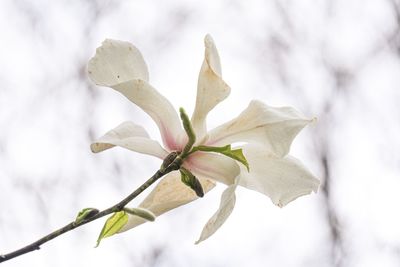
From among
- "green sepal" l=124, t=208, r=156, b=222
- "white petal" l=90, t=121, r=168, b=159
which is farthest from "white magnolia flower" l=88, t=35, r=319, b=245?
"green sepal" l=124, t=208, r=156, b=222

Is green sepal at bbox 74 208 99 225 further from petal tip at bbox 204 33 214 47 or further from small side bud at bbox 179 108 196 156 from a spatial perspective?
petal tip at bbox 204 33 214 47

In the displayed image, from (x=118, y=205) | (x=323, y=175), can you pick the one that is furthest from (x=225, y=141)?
(x=323, y=175)

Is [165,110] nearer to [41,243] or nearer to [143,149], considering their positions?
[143,149]

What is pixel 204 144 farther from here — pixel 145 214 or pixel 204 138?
pixel 145 214

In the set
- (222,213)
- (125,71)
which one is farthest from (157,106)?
(222,213)

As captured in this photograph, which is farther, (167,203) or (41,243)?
(167,203)

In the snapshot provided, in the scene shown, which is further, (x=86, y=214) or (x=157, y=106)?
(x=157, y=106)

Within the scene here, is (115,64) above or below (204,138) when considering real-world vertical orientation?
above
